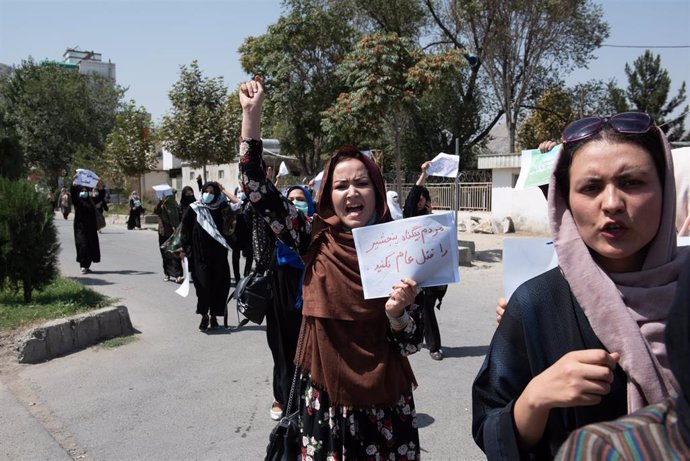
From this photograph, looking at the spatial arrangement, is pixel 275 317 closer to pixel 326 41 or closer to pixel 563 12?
pixel 326 41

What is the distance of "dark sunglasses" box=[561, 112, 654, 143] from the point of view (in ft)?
4.41

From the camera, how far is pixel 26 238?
23.3 feet

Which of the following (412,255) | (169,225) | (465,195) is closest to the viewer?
(412,255)

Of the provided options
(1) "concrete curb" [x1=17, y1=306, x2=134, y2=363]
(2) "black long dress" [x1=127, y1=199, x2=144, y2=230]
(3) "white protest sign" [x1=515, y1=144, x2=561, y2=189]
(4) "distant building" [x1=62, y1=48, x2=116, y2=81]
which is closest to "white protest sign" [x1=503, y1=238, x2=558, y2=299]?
(3) "white protest sign" [x1=515, y1=144, x2=561, y2=189]

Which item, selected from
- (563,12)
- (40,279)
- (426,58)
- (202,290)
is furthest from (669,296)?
(563,12)

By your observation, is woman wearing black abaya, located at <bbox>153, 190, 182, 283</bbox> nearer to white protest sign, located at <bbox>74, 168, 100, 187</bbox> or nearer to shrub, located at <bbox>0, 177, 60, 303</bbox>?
white protest sign, located at <bbox>74, 168, 100, 187</bbox>

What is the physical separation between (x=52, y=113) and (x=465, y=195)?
3230cm

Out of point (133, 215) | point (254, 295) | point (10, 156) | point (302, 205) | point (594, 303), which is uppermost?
point (10, 156)

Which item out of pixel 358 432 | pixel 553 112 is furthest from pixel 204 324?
pixel 553 112

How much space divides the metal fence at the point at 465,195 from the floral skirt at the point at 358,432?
16862 mm

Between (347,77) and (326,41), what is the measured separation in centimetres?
815

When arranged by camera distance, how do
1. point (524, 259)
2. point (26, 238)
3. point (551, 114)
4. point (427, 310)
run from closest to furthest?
point (524, 259), point (427, 310), point (26, 238), point (551, 114)

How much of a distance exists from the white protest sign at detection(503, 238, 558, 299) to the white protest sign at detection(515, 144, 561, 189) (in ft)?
3.00

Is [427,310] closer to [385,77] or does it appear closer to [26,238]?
[26,238]
